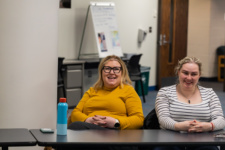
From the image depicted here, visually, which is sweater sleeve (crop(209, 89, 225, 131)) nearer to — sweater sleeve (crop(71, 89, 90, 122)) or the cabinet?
sweater sleeve (crop(71, 89, 90, 122))

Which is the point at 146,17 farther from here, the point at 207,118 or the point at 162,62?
the point at 207,118

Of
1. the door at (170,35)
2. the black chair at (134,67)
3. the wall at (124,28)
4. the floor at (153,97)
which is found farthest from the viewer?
the door at (170,35)

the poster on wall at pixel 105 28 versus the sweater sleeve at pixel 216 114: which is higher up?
the poster on wall at pixel 105 28

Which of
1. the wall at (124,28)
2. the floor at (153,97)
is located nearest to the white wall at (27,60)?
the floor at (153,97)

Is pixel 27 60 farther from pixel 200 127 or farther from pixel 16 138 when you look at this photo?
pixel 200 127

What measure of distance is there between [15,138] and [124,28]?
6.42m

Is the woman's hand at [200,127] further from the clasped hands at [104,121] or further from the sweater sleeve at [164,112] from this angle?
the clasped hands at [104,121]

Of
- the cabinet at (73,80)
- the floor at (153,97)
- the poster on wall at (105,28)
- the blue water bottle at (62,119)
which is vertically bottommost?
the floor at (153,97)

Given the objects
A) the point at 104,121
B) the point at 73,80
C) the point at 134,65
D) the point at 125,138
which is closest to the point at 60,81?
the point at 73,80

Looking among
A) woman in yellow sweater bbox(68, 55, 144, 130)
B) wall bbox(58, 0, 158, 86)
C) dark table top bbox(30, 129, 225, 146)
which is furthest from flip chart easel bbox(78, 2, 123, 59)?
dark table top bbox(30, 129, 225, 146)

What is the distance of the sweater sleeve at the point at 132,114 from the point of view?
3.42 m

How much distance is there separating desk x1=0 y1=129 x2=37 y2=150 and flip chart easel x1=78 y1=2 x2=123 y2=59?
16.6ft

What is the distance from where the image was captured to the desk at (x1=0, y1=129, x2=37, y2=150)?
2.51m

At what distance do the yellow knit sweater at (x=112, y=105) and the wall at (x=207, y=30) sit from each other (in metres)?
8.16
